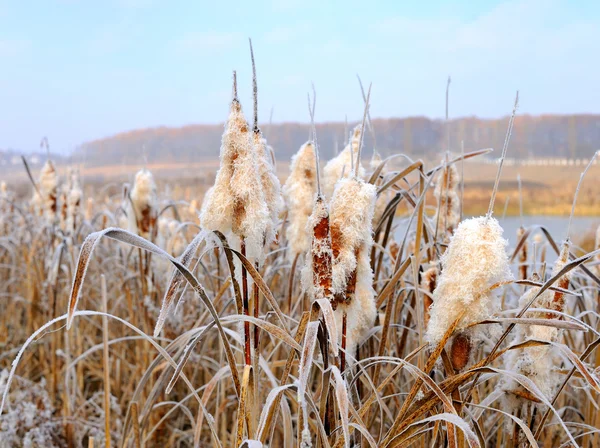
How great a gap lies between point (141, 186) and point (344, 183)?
5.76 ft

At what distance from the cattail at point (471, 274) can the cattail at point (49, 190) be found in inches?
115

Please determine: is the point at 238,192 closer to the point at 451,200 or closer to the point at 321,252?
the point at 321,252

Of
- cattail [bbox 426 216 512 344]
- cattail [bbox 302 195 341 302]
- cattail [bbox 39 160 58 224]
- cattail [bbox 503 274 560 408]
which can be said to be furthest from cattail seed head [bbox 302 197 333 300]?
cattail [bbox 39 160 58 224]

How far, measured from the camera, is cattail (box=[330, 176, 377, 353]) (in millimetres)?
1104

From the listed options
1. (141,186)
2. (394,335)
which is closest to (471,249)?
(394,335)

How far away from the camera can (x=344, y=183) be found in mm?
1167

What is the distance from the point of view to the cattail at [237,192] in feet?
3.42

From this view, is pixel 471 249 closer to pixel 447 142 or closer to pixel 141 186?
pixel 447 142

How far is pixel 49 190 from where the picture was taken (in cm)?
338

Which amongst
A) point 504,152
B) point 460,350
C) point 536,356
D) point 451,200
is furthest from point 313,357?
point 451,200

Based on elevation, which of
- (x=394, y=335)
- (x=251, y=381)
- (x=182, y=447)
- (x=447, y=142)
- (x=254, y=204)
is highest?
(x=447, y=142)

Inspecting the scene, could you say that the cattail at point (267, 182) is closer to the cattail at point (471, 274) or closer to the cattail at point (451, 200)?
the cattail at point (471, 274)

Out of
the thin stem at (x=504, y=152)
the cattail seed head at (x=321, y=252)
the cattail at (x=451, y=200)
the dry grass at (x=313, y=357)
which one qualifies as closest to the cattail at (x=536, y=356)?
the dry grass at (x=313, y=357)

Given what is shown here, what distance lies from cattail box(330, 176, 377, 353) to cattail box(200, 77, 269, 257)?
0.16m
